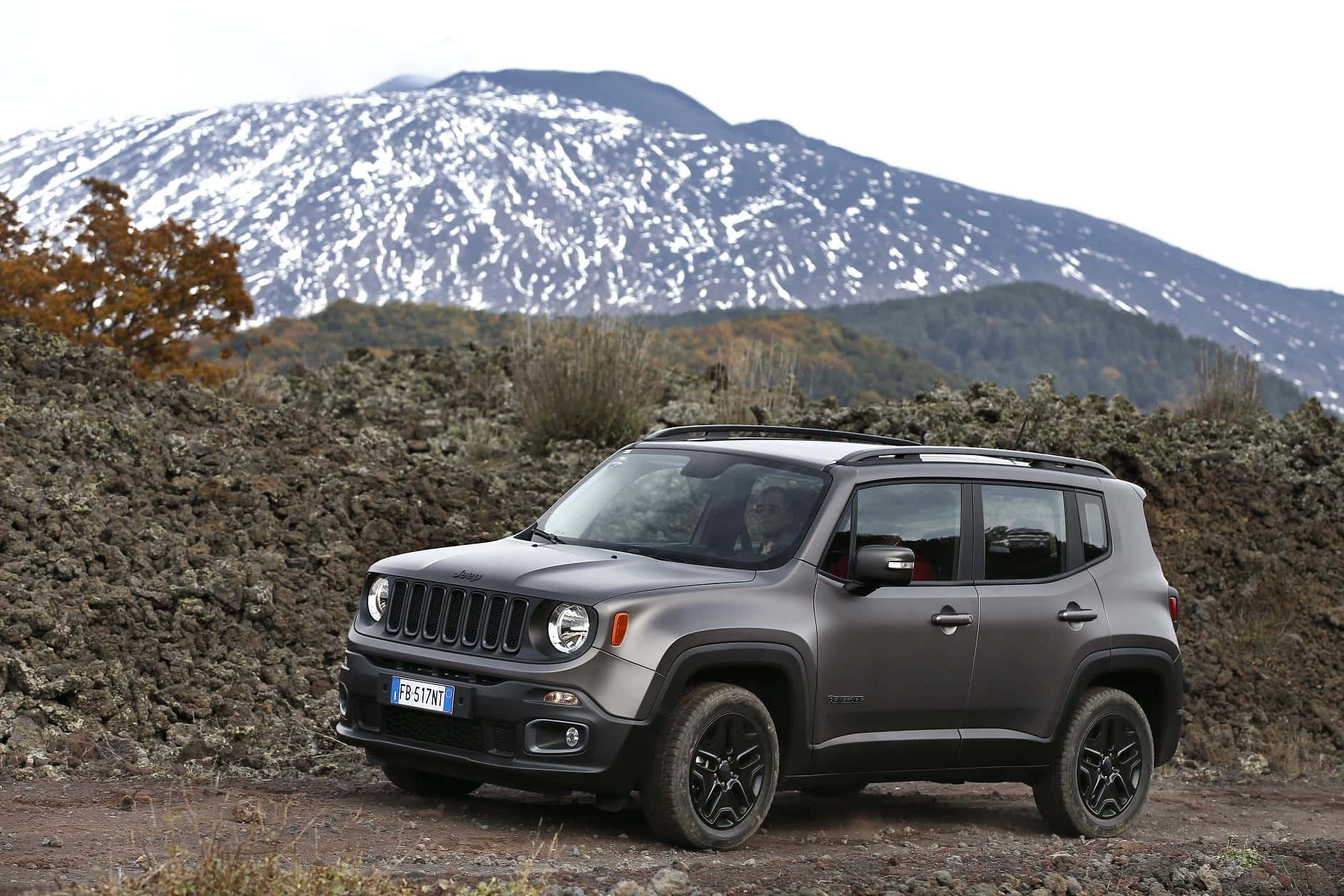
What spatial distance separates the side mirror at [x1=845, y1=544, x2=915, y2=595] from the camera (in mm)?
7258

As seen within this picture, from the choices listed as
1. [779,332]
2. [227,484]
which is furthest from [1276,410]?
[227,484]

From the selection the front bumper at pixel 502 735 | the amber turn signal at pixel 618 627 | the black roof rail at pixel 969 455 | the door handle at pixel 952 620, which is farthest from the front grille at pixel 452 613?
the door handle at pixel 952 620

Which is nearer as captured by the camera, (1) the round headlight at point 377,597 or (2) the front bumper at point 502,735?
(2) the front bumper at point 502,735

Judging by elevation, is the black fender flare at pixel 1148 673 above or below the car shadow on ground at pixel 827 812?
above

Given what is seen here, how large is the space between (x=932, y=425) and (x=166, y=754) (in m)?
10.9

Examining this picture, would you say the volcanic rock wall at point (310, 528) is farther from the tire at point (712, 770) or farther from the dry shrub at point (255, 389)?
the tire at point (712, 770)

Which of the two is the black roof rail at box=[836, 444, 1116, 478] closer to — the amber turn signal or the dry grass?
the amber turn signal

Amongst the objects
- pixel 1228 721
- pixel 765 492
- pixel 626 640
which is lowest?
pixel 1228 721

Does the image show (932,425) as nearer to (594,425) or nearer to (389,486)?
(594,425)

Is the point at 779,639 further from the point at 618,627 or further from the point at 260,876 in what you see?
the point at 260,876

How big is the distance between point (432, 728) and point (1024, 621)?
3009 mm

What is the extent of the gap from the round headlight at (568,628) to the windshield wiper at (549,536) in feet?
3.41

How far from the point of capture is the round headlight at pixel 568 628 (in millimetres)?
6832

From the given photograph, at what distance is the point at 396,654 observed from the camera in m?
7.27
